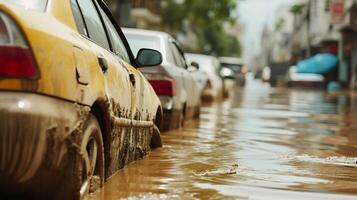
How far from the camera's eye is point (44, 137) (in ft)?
12.5

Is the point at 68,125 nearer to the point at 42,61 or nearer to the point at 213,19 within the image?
the point at 42,61

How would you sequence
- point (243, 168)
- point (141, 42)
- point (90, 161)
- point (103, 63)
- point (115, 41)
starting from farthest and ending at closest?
point (141, 42) → point (243, 168) → point (115, 41) → point (103, 63) → point (90, 161)

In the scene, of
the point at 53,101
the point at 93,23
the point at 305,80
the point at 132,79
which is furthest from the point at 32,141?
the point at 305,80

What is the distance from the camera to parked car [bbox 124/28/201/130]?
9781 mm

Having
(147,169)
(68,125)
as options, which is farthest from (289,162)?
(68,125)

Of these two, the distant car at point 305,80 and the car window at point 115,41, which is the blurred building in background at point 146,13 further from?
the car window at point 115,41

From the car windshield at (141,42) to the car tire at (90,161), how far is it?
195 inches

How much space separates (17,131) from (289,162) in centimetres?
391

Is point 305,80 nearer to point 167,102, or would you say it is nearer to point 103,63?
point 167,102

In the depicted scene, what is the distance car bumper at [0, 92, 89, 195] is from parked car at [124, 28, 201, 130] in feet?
18.8

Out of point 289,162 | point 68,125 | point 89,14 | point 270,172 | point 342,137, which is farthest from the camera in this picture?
point 342,137

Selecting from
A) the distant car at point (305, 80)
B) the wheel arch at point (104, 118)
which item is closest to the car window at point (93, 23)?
the wheel arch at point (104, 118)

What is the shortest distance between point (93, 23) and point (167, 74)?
4.41 metres

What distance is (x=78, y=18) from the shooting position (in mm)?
4918
